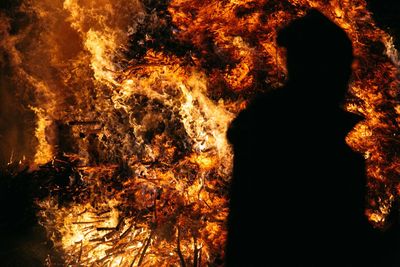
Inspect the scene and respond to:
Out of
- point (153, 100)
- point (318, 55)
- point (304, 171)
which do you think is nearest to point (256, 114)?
point (304, 171)

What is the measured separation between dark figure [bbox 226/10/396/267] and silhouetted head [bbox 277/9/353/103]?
0.01 metres

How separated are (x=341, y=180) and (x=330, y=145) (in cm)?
44

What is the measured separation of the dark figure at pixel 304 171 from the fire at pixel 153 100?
164mm

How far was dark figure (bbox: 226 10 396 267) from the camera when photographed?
314cm

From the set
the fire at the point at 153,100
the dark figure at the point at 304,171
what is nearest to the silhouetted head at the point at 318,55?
the dark figure at the point at 304,171

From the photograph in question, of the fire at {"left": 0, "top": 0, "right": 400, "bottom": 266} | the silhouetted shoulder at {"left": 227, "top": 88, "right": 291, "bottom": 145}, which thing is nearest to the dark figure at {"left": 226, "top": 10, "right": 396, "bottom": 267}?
the silhouetted shoulder at {"left": 227, "top": 88, "right": 291, "bottom": 145}

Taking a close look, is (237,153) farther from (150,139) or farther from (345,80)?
(345,80)

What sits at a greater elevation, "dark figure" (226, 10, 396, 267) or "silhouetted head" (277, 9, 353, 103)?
"silhouetted head" (277, 9, 353, 103)

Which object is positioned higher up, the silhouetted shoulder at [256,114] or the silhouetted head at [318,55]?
the silhouetted head at [318,55]

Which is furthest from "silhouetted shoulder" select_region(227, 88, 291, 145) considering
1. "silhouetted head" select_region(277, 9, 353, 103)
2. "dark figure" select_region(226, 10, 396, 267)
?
"silhouetted head" select_region(277, 9, 353, 103)

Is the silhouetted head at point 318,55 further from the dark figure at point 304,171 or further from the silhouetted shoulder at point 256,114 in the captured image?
the silhouetted shoulder at point 256,114

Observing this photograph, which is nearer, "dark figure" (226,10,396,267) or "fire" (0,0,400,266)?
"dark figure" (226,10,396,267)

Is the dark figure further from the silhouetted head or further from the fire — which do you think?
the fire

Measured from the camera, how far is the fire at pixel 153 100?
10.9 ft
